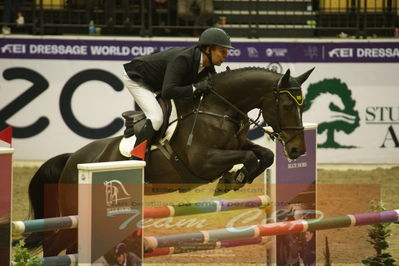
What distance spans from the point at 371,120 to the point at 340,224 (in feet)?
20.2

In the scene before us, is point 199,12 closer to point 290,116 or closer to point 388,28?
point 388,28

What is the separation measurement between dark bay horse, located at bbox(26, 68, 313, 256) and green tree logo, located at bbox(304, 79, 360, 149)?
17.7ft

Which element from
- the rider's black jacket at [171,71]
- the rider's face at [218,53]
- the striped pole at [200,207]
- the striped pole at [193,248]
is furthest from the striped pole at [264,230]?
the rider's face at [218,53]

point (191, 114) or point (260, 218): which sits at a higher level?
point (191, 114)

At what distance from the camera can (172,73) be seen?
561cm

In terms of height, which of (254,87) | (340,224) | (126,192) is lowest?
(340,224)

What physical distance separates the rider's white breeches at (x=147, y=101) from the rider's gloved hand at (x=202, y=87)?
327 millimetres

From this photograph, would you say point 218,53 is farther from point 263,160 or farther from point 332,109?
point 332,109

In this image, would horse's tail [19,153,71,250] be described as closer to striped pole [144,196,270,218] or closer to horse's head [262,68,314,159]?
striped pole [144,196,270,218]

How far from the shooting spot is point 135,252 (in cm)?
412

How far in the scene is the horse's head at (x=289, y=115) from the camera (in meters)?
5.49

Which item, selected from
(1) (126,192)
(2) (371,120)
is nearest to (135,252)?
(1) (126,192)

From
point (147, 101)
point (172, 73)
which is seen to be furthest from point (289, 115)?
point (147, 101)

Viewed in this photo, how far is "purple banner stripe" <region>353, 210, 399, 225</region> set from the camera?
5285 millimetres
